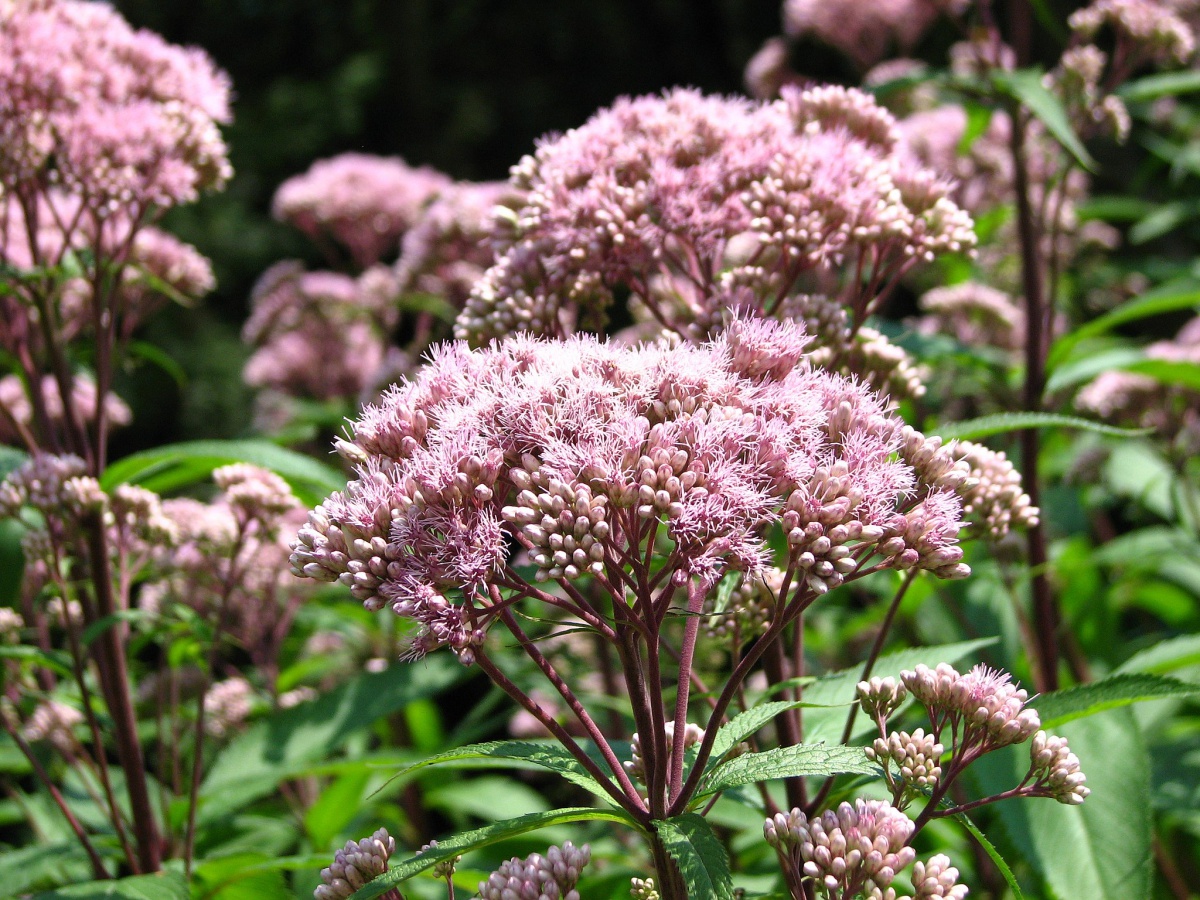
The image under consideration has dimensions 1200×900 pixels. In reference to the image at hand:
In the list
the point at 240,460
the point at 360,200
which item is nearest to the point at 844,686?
the point at 240,460

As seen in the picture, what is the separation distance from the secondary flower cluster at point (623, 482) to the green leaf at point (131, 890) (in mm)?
894

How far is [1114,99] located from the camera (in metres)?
2.89

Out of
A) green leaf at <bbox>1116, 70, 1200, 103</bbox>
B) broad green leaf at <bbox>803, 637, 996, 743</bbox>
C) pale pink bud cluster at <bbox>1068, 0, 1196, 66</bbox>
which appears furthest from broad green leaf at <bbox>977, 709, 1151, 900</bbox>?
pale pink bud cluster at <bbox>1068, 0, 1196, 66</bbox>

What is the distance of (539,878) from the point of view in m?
1.30

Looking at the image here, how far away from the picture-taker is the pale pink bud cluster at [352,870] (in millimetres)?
1348

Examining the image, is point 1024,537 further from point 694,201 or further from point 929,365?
point 694,201

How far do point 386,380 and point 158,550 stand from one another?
944 millimetres

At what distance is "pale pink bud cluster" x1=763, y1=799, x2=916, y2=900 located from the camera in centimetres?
119

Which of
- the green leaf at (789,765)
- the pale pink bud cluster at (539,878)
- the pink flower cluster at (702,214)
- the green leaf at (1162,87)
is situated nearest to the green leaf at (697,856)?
the green leaf at (789,765)

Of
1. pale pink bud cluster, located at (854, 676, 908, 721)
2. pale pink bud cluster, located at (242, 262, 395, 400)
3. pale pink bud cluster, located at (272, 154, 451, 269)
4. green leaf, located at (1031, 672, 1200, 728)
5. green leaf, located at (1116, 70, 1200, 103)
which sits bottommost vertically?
green leaf, located at (1031, 672, 1200, 728)

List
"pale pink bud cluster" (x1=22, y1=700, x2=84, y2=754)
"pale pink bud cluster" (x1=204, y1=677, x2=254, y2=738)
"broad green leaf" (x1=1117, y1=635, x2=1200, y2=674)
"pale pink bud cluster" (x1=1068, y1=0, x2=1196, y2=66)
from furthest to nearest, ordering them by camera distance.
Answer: "pale pink bud cluster" (x1=204, y1=677, x2=254, y2=738)
"pale pink bud cluster" (x1=1068, y1=0, x2=1196, y2=66)
"pale pink bud cluster" (x1=22, y1=700, x2=84, y2=754)
"broad green leaf" (x1=1117, y1=635, x2=1200, y2=674)

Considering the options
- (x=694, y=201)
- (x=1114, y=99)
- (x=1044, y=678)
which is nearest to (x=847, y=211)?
(x=694, y=201)

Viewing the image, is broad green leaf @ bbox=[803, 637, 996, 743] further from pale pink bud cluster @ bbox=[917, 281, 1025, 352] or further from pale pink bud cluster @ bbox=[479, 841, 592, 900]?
pale pink bud cluster @ bbox=[917, 281, 1025, 352]

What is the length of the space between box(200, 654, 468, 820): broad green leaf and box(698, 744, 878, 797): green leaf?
1.35m
